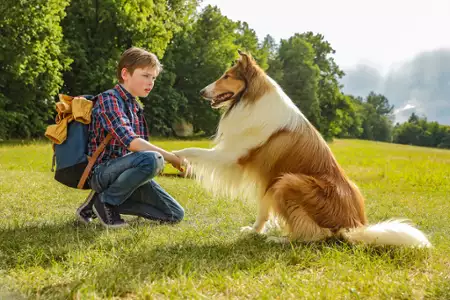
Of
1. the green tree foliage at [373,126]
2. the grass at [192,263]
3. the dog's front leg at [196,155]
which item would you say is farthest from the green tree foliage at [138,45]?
the green tree foliage at [373,126]

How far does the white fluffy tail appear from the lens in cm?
362

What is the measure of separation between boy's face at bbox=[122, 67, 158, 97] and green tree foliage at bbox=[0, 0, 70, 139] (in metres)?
14.5

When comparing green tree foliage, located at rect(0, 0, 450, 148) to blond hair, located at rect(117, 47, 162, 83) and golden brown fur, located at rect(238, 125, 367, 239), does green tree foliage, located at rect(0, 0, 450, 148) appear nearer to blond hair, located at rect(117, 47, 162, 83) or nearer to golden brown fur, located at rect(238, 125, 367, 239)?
blond hair, located at rect(117, 47, 162, 83)

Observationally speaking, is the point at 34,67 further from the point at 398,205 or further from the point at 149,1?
the point at 398,205

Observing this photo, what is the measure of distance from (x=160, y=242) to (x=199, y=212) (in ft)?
6.18

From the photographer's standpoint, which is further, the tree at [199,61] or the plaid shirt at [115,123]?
the tree at [199,61]

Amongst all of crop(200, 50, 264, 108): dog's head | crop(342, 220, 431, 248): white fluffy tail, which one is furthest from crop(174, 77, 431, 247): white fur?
crop(342, 220, 431, 248): white fluffy tail

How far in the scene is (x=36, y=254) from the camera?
3328 millimetres

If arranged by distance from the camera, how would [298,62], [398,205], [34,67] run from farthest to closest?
[298,62], [34,67], [398,205]

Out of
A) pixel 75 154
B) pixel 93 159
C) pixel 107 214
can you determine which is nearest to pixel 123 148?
pixel 93 159

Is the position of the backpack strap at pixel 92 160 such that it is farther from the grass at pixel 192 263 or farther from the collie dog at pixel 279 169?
the collie dog at pixel 279 169

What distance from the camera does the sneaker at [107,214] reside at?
14.3ft

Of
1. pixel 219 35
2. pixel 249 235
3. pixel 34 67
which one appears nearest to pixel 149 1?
pixel 34 67

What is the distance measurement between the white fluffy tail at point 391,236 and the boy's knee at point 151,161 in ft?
6.29
